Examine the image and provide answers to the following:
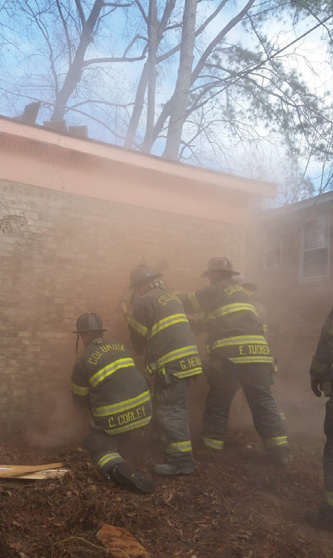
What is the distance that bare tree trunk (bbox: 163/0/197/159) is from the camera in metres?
13.6

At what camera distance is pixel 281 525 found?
3.71 metres

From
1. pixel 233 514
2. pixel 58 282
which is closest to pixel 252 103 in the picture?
pixel 58 282

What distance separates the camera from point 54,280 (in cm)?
599

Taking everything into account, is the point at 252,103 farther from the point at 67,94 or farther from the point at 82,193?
the point at 82,193

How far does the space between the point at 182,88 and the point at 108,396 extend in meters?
11.1

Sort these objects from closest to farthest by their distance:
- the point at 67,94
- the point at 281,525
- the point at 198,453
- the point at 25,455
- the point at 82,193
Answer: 1. the point at 281,525
2. the point at 25,455
3. the point at 198,453
4. the point at 82,193
5. the point at 67,94

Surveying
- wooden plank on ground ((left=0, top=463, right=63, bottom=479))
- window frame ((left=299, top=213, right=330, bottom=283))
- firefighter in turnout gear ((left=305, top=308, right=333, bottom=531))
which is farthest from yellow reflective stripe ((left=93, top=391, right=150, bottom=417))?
window frame ((left=299, top=213, right=330, bottom=283))

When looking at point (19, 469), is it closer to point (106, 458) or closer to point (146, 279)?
point (106, 458)

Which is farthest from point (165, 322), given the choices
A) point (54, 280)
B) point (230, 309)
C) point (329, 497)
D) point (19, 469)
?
point (329, 497)

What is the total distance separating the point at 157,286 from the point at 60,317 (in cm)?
132

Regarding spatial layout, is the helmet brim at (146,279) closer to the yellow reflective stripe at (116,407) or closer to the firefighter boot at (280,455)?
the yellow reflective stripe at (116,407)

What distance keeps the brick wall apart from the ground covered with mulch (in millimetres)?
816

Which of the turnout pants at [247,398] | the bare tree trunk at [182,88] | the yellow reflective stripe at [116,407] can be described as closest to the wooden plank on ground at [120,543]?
the yellow reflective stripe at [116,407]

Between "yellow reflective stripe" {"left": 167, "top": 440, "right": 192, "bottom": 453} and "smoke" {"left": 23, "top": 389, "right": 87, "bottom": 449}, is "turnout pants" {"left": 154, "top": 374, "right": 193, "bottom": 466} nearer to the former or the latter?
"yellow reflective stripe" {"left": 167, "top": 440, "right": 192, "bottom": 453}
